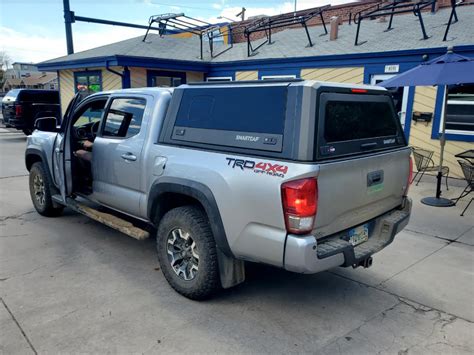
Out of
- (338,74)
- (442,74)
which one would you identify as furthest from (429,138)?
(442,74)

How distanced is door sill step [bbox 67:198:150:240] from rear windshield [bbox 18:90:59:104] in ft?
41.0

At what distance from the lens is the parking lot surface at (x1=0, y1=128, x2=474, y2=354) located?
2.82 m

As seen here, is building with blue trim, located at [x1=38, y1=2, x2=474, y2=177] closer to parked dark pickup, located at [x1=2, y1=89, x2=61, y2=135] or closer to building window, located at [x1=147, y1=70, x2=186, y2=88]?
building window, located at [x1=147, y1=70, x2=186, y2=88]

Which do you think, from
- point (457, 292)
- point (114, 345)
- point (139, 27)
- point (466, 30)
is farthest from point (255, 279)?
point (139, 27)

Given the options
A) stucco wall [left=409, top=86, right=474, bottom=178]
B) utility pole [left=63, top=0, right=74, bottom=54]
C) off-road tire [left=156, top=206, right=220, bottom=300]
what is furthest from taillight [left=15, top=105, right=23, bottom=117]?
off-road tire [left=156, top=206, right=220, bottom=300]

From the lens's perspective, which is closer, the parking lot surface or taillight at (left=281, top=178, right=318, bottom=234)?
Answer: taillight at (left=281, top=178, right=318, bottom=234)

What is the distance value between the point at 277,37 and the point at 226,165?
A: 542 inches

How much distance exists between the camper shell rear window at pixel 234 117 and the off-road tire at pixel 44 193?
9.06 feet

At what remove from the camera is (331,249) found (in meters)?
2.79

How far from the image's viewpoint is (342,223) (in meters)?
2.96

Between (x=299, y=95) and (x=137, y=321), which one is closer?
(x=299, y=95)

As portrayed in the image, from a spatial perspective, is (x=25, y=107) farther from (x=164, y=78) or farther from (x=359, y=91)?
(x=359, y=91)

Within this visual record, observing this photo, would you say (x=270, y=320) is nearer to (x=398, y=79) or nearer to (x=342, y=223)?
(x=342, y=223)

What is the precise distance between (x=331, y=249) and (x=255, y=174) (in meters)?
0.78
